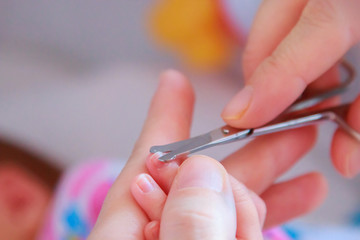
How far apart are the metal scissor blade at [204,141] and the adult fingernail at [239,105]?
1 centimetres

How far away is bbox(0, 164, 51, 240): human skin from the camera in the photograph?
3.00 feet

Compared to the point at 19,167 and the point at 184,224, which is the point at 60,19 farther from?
the point at 184,224

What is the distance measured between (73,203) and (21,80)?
1.37ft

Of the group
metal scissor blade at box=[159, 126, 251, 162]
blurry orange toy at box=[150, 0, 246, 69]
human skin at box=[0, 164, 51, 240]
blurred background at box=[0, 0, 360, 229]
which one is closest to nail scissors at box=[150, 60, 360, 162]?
metal scissor blade at box=[159, 126, 251, 162]

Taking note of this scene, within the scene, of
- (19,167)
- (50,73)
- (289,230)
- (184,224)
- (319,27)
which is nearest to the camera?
(184,224)

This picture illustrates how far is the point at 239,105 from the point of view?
0.44 meters

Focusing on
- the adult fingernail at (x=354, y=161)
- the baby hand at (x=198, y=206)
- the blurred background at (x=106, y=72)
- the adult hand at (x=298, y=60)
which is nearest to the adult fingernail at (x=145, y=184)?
the baby hand at (x=198, y=206)

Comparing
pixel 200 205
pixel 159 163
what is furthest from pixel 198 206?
pixel 159 163

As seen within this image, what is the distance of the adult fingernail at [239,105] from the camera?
436 millimetres

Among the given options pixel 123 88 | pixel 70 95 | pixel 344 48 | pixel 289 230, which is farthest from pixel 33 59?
pixel 344 48

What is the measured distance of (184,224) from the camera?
11.1 inches

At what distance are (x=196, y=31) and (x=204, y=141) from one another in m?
0.58

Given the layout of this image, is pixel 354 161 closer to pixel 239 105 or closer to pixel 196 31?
pixel 239 105

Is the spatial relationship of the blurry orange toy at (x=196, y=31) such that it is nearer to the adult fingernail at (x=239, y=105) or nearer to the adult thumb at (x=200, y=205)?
the adult fingernail at (x=239, y=105)
